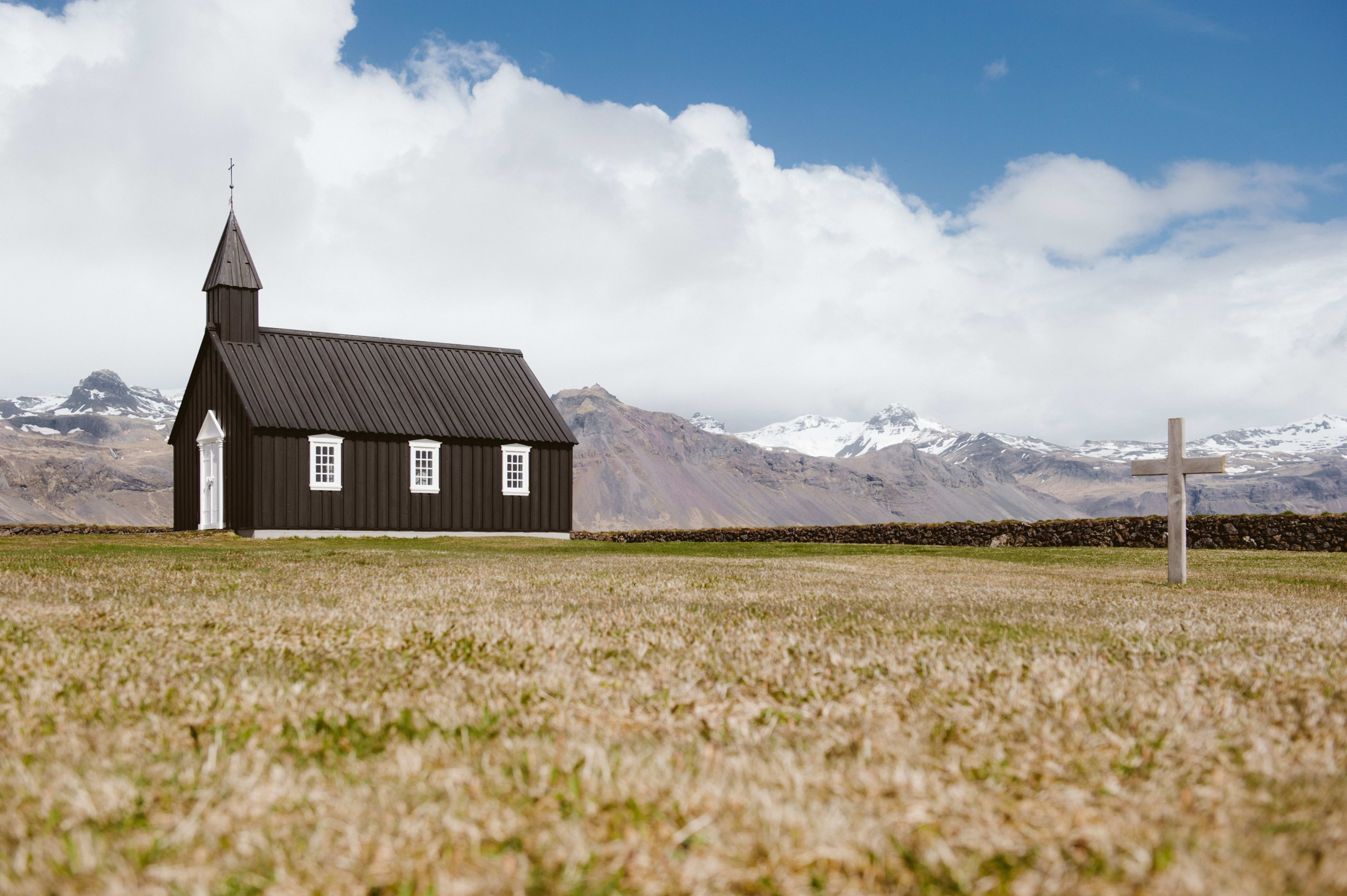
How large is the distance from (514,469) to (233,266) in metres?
12.9

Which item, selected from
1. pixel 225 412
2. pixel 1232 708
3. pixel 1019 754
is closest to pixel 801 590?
pixel 1232 708

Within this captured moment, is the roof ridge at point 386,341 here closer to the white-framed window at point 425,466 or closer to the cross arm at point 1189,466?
the white-framed window at point 425,466

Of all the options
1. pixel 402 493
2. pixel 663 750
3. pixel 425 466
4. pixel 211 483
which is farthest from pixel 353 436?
pixel 663 750

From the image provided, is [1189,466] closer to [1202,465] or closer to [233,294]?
[1202,465]

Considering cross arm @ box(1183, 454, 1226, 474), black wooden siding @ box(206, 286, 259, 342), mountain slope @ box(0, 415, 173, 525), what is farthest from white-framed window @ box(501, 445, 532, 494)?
mountain slope @ box(0, 415, 173, 525)

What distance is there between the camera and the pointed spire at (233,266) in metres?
37.6

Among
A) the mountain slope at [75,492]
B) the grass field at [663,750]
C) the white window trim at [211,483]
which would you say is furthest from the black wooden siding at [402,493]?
the mountain slope at [75,492]

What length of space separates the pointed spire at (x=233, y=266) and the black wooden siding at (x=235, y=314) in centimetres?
22

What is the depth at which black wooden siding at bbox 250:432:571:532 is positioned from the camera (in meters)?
34.3

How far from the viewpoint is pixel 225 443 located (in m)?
36.6

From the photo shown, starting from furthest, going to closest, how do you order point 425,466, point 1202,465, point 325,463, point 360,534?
point 425,466 < point 325,463 < point 360,534 < point 1202,465

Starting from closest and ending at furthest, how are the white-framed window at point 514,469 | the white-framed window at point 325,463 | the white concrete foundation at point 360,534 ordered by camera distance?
the white concrete foundation at point 360,534
the white-framed window at point 325,463
the white-framed window at point 514,469

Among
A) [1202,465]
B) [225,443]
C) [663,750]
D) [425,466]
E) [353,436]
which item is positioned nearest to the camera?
[663,750]

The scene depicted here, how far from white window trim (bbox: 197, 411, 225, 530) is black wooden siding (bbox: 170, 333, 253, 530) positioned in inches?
6.3
